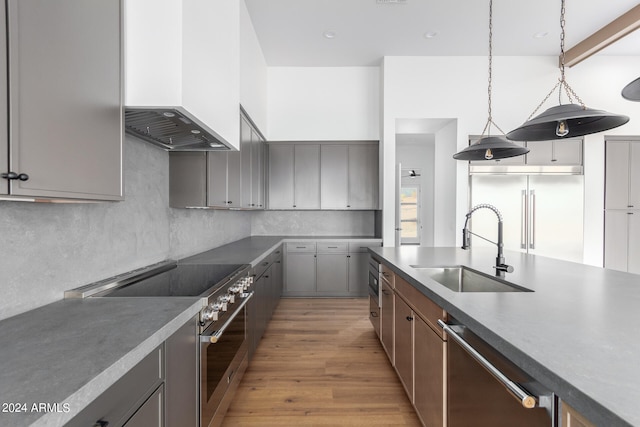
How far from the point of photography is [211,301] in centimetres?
144

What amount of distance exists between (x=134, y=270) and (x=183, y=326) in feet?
2.94

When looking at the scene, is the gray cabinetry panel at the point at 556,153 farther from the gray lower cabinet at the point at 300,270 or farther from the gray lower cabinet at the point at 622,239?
the gray lower cabinet at the point at 300,270

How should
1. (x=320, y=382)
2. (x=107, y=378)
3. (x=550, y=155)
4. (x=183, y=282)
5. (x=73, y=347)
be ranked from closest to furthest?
1. (x=107, y=378)
2. (x=73, y=347)
3. (x=183, y=282)
4. (x=320, y=382)
5. (x=550, y=155)

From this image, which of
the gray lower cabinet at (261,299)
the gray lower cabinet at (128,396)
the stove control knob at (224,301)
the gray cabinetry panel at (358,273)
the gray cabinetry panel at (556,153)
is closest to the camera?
the gray lower cabinet at (128,396)

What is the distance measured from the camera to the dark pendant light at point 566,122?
4.90 feet

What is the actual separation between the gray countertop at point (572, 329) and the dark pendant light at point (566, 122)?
0.86 meters

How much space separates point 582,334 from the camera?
90 centimetres

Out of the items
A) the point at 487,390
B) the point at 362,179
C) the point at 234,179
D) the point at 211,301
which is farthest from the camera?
the point at 362,179

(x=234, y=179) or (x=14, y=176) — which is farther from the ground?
(x=234, y=179)

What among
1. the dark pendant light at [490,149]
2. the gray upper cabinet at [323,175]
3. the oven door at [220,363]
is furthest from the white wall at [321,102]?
the oven door at [220,363]


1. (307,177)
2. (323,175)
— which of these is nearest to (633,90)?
(323,175)

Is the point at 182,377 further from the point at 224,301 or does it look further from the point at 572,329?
the point at 572,329

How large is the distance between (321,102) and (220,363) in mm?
4174

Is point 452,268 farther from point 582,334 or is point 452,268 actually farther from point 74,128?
point 74,128
